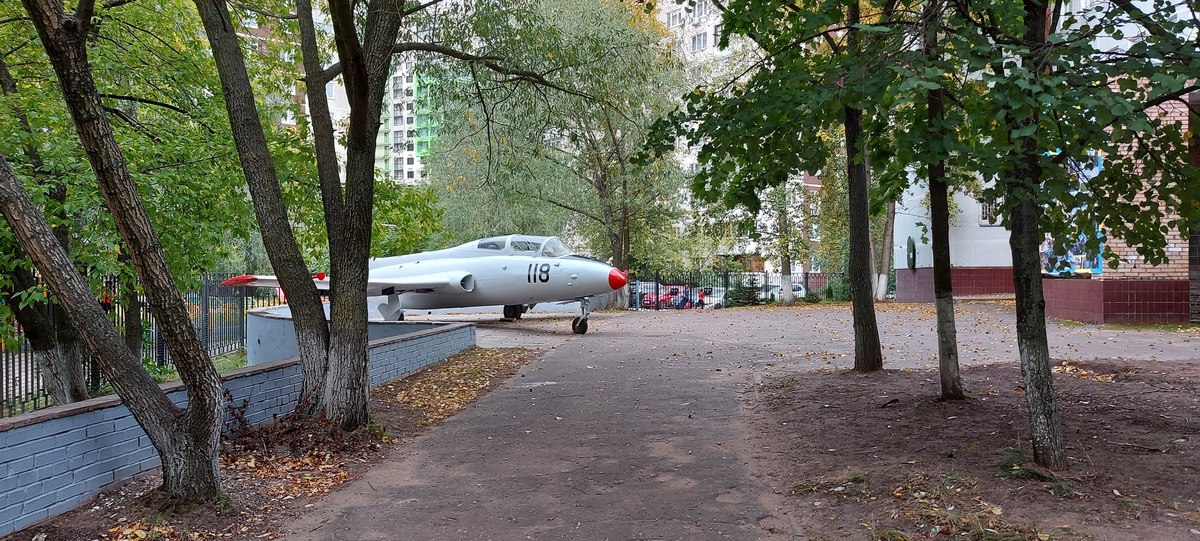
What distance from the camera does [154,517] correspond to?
4.77 meters

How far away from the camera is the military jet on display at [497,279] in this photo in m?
19.8

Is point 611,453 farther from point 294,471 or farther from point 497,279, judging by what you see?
point 497,279

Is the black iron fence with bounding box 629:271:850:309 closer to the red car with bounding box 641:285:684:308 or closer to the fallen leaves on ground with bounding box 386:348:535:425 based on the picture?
the red car with bounding box 641:285:684:308

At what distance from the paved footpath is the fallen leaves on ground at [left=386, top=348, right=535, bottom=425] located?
0.29 meters

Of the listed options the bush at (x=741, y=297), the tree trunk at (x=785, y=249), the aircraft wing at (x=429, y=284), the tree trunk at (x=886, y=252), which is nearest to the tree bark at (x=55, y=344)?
the aircraft wing at (x=429, y=284)

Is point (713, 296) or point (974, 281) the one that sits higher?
point (974, 281)

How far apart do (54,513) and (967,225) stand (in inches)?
1215

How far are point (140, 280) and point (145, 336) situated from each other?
1063cm

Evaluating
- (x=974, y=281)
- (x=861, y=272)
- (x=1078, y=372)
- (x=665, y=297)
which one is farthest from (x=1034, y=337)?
(x=665, y=297)

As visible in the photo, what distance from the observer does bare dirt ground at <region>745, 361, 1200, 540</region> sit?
436 cm

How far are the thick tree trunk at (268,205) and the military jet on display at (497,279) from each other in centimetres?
1164

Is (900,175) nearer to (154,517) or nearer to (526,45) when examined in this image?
(526,45)

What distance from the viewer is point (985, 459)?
5602 mm

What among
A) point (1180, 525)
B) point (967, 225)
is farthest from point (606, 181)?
point (1180, 525)
